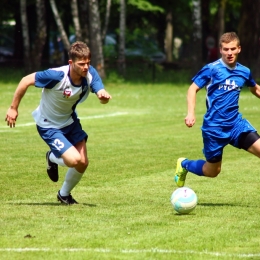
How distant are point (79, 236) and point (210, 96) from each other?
2635mm

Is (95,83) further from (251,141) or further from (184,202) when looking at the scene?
(251,141)

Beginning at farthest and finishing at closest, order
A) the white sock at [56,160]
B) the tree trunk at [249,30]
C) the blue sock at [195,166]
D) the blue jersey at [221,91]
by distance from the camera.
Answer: the tree trunk at [249,30]
the blue sock at [195,166]
the white sock at [56,160]
the blue jersey at [221,91]

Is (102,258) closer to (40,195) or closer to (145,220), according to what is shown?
(145,220)

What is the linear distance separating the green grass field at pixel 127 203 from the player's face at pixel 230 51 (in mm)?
1620

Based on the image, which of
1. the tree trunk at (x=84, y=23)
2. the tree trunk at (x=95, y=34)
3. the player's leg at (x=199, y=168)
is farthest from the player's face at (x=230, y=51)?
the tree trunk at (x=84, y=23)

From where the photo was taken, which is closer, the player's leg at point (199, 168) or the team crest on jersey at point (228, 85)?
the team crest on jersey at point (228, 85)

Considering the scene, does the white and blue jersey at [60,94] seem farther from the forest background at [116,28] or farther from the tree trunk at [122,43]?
the tree trunk at [122,43]

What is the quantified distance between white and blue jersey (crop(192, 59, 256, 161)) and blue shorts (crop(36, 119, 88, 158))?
56.7 inches

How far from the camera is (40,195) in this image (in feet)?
32.7

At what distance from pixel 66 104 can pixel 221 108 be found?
172 cm

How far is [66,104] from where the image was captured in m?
9.02

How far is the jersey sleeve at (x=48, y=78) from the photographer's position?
8.78 meters

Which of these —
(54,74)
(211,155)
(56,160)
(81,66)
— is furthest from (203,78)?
(56,160)

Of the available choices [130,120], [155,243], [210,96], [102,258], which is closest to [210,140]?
[210,96]
